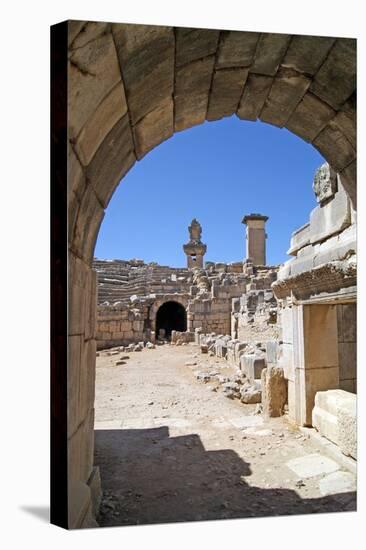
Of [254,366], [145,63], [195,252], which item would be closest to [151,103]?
[145,63]

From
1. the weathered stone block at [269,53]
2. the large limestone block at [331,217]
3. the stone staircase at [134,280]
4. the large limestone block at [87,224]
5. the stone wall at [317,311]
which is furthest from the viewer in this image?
the stone staircase at [134,280]

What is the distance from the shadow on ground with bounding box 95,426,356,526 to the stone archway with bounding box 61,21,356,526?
Result: 0.80 m

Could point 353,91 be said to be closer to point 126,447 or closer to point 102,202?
point 102,202

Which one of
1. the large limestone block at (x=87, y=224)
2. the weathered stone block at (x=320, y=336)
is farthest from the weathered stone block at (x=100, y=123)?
the weathered stone block at (x=320, y=336)

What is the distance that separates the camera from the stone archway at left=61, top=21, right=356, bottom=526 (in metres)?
2.05

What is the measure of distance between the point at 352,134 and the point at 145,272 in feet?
81.7

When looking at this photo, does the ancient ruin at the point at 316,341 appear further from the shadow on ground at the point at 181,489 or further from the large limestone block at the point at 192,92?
the large limestone block at the point at 192,92

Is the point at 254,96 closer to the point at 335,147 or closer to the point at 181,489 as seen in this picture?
the point at 335,147

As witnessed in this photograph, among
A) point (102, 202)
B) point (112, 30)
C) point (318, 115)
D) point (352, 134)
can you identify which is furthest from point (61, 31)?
point (352, 134)

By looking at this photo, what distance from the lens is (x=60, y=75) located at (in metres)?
1.92

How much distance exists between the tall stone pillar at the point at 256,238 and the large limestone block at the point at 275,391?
803 inches

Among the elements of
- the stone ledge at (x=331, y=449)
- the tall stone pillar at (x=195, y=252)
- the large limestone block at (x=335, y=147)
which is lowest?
the stone ledge at (x=331, y=449)

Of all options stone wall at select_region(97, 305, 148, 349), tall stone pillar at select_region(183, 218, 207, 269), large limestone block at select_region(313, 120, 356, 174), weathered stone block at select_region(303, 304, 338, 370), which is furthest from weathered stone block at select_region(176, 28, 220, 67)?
tall stone pillar at select_region(183, 218, 207, 269)

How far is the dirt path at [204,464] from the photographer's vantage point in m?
3.64
